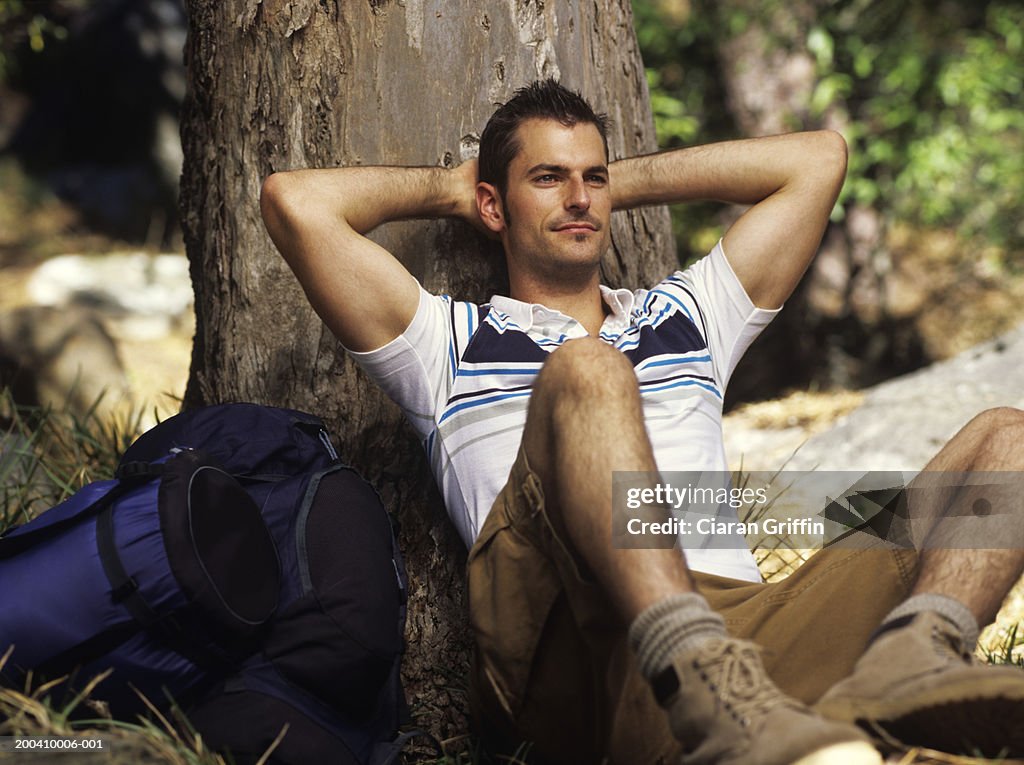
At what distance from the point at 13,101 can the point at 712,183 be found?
13.0m

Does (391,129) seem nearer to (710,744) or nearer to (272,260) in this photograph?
(272,260)

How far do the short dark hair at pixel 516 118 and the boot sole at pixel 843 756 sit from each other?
5.99 ft

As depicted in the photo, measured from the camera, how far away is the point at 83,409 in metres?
5.83

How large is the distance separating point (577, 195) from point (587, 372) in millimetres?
918

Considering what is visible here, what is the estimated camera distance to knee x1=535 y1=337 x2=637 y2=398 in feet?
7.47

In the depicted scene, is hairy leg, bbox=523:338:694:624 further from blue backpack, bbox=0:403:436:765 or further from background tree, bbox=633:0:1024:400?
background tree, bbox=633:0:1024:400

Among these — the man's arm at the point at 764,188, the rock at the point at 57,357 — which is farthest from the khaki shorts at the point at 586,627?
the rock at the point at 57,357

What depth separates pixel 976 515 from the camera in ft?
7.51

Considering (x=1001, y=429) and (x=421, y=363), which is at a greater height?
(x=421, y=363)

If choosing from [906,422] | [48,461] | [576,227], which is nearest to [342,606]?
[576,227]

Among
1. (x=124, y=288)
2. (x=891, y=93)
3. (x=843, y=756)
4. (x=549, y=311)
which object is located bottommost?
(x=843, y=756)

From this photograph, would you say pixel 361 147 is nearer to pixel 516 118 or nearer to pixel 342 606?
pixel 516 118

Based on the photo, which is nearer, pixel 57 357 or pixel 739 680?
pixel 739 680

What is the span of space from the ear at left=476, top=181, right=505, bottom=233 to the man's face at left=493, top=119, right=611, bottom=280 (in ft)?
0.10
